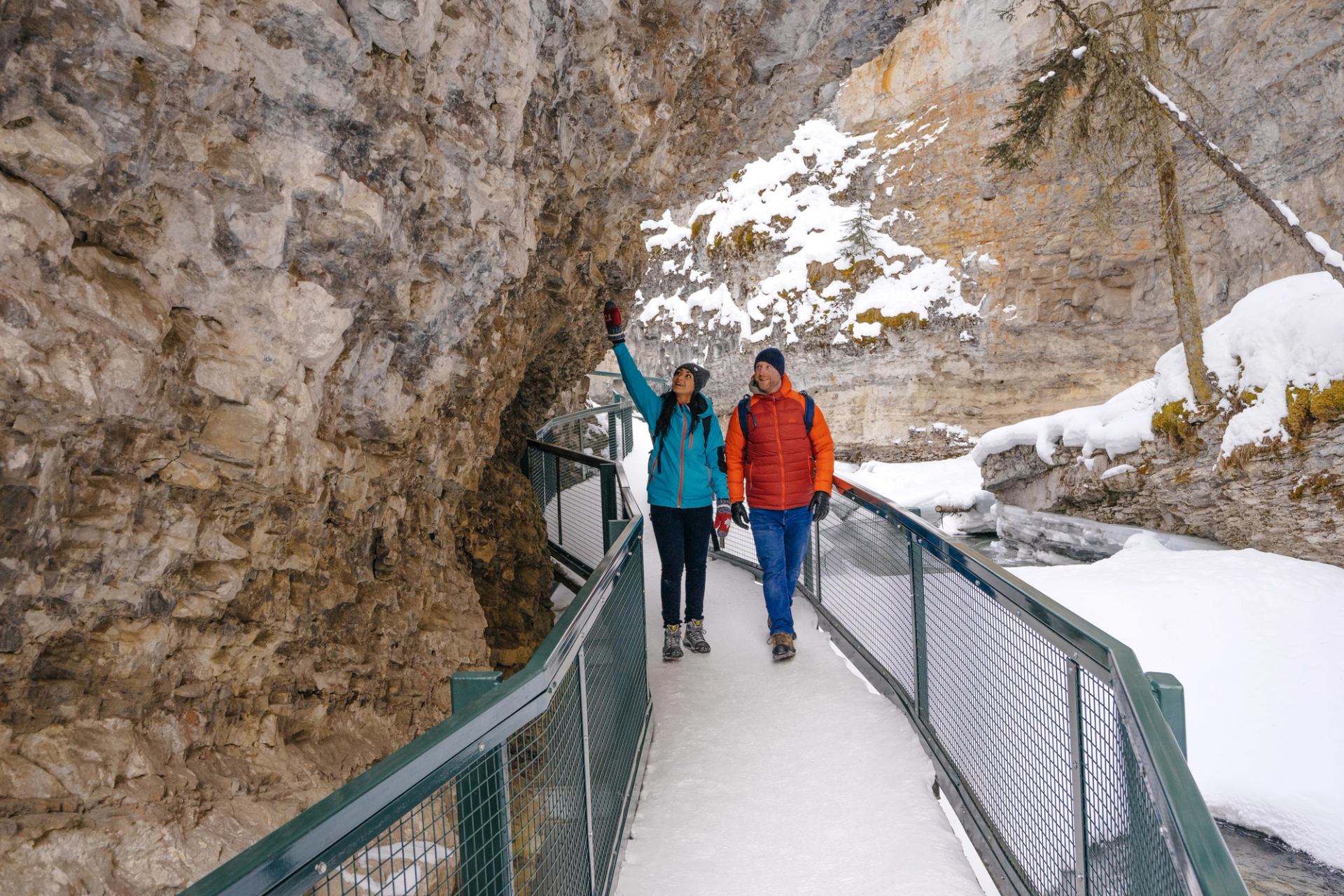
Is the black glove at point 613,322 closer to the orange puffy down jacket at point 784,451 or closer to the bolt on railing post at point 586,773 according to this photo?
the orange puffy down jacket at point 784,451

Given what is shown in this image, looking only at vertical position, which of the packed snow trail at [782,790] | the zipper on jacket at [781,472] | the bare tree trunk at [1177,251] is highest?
the bare tree trunk at [1177,251]

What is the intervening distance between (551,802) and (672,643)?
303 cm

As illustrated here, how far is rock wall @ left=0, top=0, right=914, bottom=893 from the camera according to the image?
96.1 inches

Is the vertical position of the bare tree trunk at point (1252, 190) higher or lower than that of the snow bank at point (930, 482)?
higher

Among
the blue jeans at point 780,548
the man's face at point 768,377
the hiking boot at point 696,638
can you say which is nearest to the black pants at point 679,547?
the hiking boot at point 696,638

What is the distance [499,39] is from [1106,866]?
4.43 meters

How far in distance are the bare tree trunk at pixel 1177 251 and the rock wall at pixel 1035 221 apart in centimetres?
532

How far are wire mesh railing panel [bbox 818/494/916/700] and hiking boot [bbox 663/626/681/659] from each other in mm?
1262

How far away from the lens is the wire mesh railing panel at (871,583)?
4.48 meters

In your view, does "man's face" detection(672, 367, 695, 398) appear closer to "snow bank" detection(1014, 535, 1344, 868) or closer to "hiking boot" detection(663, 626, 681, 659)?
"hiking boot" detection(663, 626, 681, 659)

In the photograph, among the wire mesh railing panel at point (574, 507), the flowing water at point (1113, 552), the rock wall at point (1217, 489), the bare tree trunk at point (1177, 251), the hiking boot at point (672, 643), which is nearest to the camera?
the flowing water at point (1113, 552)

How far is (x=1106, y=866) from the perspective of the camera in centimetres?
227

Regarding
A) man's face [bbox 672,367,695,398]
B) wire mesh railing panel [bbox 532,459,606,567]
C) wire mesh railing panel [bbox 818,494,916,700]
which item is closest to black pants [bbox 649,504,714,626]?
man's face [bbox 672,367,695,398]

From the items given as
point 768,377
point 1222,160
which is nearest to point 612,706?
point 768,377
